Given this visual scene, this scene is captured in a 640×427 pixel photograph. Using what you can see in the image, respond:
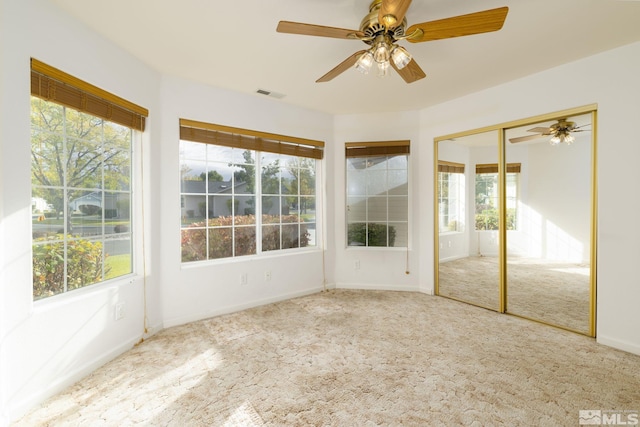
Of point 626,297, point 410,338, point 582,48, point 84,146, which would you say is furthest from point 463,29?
point 84,146

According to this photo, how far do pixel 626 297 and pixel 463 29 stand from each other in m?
2.75

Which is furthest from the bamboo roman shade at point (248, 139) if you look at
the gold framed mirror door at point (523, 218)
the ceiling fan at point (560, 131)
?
the ceiling fan at point (560, 131)

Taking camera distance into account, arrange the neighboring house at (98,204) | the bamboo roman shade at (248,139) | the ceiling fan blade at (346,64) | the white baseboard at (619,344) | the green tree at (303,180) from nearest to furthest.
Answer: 1. the ceiling fan blade at (346,64)
2. the neighboring house at (98,204)
3. the white baseboard at (619,344)
4. the bamboo roman shade at (248,139)
5. the green tree at (303,180)

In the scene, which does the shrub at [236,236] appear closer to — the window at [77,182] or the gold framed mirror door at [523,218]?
the window at [77,182]

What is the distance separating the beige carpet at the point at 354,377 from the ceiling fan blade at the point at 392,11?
2386 mm

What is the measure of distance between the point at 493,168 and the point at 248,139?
306cm

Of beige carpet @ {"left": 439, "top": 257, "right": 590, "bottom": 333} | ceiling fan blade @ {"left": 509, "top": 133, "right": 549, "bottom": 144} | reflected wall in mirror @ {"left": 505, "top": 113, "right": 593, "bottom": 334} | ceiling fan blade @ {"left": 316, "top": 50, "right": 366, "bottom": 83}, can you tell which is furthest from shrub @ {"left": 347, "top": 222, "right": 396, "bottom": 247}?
ceiling fan blade @ {"left": 316, "top": 50, "right": 366, "bottom": 83}

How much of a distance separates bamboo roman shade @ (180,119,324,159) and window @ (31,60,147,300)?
53 centimetres

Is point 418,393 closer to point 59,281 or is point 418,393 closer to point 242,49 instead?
point 59,281

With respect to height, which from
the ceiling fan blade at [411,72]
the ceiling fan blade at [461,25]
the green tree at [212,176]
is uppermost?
the ceiling fan blade at [411,72]

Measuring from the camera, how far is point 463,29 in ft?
5.81

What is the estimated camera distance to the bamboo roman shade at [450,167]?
3869 mm

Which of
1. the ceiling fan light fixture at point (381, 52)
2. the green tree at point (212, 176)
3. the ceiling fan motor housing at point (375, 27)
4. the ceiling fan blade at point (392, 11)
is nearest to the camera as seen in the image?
the ceiling fan blade at point (392, 11)

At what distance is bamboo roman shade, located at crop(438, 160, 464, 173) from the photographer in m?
3.87
